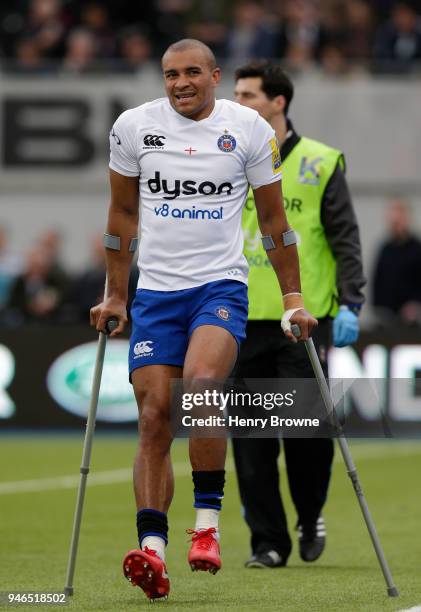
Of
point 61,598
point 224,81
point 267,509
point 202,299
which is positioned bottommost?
point 224,81

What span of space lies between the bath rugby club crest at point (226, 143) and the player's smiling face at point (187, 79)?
0.17 meters

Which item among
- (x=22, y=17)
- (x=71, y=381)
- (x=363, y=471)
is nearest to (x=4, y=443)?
(x=71, y=381)

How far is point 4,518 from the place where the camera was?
11.4 meters

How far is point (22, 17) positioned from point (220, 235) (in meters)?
16.7

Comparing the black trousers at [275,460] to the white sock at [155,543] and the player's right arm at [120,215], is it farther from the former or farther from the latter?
the white sock at [155,543]

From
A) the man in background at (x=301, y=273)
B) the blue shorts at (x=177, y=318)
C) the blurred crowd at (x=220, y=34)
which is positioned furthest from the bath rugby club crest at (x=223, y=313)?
the blurred crowd at (x=220, y=34)

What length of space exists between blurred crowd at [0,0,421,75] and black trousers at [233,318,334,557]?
1207 centimetres

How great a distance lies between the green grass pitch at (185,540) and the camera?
7.50 meters

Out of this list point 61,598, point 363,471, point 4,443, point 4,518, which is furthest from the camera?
point 4,443

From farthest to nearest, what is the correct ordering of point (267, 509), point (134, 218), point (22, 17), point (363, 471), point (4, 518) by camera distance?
point (22, 17), point (363, 471), point (4, 518), point (267, 509), point (134, 218)

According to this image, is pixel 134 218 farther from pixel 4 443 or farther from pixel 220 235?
pixel 4 443

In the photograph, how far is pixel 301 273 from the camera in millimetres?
9336

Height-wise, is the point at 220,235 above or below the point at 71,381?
above

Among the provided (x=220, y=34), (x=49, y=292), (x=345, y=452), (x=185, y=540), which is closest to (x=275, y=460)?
(x=185, y=540)
